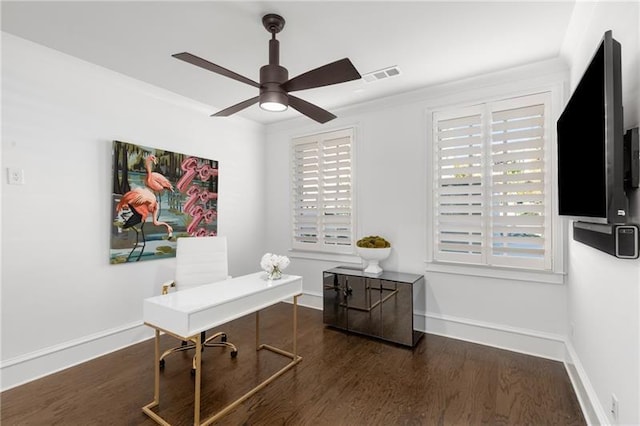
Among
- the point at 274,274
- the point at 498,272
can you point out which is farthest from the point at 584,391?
the point at 274,274

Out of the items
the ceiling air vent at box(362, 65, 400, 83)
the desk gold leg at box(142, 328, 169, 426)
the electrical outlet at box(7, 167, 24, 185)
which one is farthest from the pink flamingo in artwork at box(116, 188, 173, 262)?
the ceiling air vent at box(362, 65, 400, 83)

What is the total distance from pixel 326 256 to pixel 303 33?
282 centimetres

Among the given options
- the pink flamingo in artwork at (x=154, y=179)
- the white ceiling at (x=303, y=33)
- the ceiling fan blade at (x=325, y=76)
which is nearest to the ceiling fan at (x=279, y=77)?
the ceiling fan blade at (x=325, y=76)

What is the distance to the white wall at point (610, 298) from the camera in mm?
1378

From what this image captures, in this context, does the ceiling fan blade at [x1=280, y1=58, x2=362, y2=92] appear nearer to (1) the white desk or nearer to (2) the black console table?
(1) the white desk

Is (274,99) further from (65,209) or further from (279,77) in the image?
(65,209)

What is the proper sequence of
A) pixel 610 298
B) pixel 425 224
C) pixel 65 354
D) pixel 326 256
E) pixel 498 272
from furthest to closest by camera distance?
1. pixel 326 256
2. pixel 425 224
3. pixel 498 272
4. pixel 65 354
5. pixel 610 298

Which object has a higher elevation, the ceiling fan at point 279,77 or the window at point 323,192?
the ceiling fan at point 279,77

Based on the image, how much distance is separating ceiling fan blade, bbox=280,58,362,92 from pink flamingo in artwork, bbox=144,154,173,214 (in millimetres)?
2061

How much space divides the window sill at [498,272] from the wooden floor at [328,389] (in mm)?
728

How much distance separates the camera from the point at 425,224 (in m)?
Result: 3.56

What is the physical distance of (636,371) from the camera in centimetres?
131

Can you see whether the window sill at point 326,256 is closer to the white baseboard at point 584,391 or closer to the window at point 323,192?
the window at point 323,192

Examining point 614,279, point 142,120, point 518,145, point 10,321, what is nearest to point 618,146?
point 614,279
